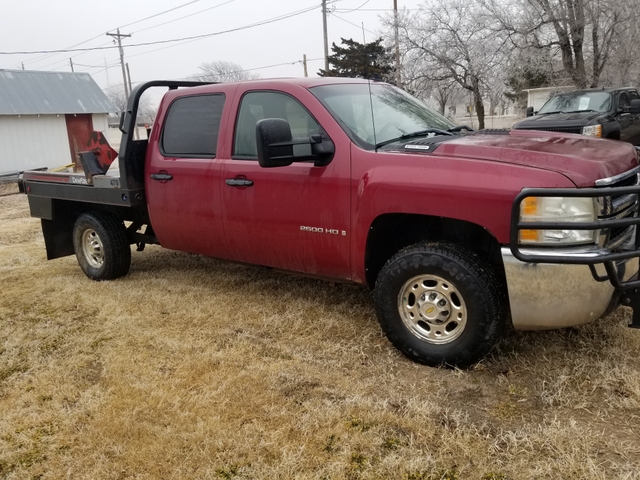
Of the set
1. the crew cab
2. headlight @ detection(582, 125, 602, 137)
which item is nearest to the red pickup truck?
headlight @ detection(582, 125, 602, 137)

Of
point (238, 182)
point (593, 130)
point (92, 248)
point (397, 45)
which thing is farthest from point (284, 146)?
point (397, 45)

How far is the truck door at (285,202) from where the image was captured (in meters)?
3.86

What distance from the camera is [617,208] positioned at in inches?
124

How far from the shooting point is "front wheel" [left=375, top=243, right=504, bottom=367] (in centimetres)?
329

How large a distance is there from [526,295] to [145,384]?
230 centimetres

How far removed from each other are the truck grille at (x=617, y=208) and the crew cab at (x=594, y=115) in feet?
24.6

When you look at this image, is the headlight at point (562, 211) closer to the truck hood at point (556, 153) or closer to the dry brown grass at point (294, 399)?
the truck hood at point (556, 153)

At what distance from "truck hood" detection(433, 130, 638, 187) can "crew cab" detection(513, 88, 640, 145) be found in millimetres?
7221

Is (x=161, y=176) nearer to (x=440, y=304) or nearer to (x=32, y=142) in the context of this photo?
(x=440, y=304)

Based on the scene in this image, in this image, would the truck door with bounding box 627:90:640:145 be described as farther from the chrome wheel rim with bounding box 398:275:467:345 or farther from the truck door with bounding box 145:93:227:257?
the chrome wheel rim with bounding box 398:275:467:345

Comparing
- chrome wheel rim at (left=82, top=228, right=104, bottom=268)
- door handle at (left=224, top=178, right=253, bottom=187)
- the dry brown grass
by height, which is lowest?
the dry brown grass

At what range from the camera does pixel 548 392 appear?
315 cm

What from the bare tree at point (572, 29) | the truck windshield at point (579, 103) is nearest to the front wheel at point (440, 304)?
the truck windshield at point (579, 103)

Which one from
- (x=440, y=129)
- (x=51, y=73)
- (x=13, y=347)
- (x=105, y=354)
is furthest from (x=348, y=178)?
(x=51, y=73)
